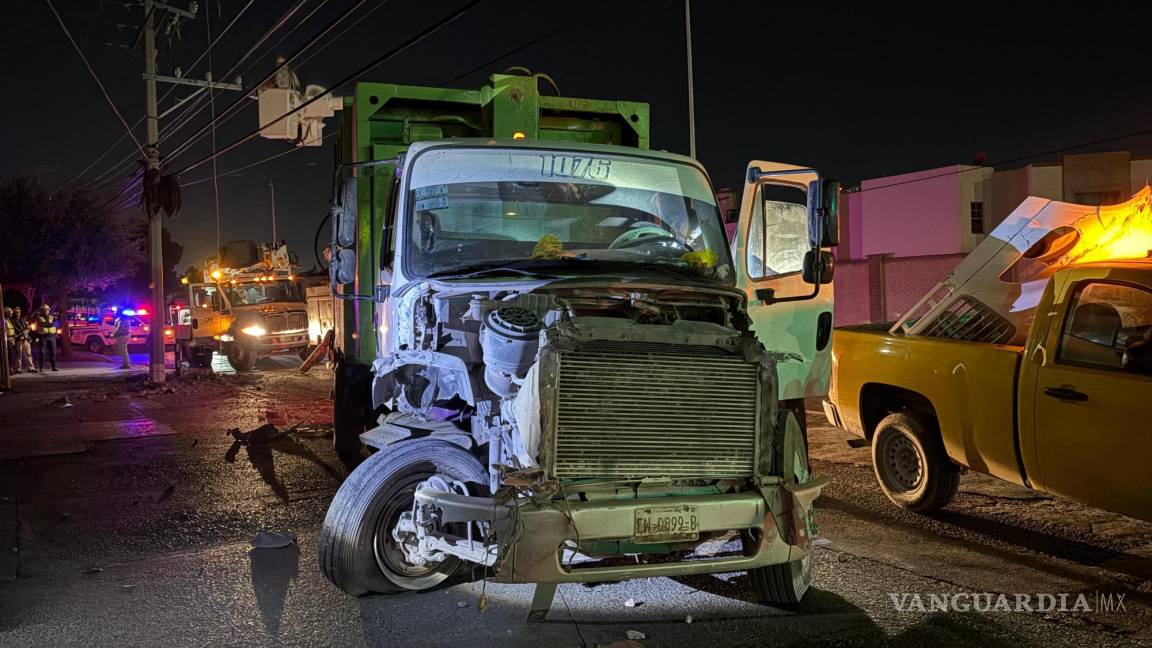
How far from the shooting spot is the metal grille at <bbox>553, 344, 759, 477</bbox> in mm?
3857

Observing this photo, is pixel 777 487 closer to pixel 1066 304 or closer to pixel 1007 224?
pixel 1066 304

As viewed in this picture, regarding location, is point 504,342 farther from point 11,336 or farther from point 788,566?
point 11,336

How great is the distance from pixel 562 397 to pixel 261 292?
2116cm

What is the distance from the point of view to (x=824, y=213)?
5.70 metres

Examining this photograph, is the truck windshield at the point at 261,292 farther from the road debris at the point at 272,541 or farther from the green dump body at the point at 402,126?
the road debris at the point at 272,541

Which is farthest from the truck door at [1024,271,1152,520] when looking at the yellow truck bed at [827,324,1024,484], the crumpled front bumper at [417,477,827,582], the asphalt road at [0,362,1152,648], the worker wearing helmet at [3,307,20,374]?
the worker wearing helmet at [3,307,20,374]

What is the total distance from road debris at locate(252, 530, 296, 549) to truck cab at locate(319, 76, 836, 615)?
150 cm

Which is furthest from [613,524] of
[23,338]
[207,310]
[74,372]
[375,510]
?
[23,338]

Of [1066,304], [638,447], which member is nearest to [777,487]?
[638,447]

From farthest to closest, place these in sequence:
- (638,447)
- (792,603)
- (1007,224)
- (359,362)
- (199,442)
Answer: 1. (199,442)
2. (359,362)
3. (1007,224)
4. (792,603)
5. (638,447)

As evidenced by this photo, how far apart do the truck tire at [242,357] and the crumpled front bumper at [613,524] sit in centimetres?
1940

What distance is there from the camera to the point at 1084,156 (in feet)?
98.0

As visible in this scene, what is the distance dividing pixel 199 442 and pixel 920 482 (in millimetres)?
8441

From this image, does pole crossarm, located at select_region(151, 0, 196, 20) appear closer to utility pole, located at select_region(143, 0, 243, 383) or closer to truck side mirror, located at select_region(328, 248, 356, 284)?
utility pole, located at select_region(143, 0, 243, 383)
